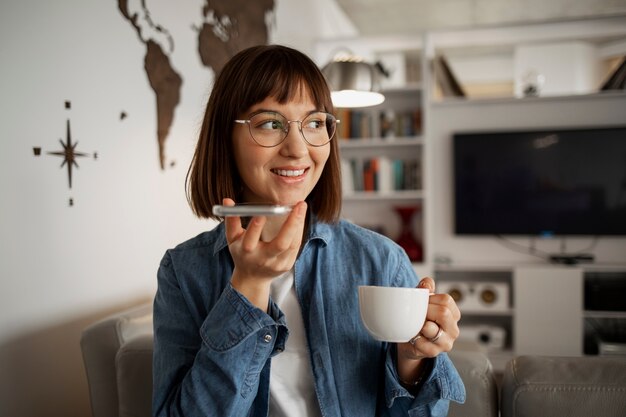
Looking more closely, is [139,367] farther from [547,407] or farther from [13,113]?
[547,407]

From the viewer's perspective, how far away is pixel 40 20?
1465 millimetres

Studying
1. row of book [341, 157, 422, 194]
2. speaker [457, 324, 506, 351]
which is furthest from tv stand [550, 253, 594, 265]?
row of book [341, 157, 422, 194]

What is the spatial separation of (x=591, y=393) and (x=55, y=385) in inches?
53.3

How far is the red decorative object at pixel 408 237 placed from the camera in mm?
4105

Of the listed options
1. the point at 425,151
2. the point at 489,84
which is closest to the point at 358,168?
the point at 425,151

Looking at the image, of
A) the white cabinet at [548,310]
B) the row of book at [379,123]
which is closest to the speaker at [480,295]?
the white cabinet at [548,310]

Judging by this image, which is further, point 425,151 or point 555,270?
point 425,151

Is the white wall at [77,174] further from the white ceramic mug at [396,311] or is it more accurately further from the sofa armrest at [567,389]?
the sofa armrest at [567,389]

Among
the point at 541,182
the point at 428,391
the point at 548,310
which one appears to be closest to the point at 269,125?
the point at 428,391

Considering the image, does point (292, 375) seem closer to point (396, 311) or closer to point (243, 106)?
point (396, 311)

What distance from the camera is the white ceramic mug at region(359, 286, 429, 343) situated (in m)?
0.72

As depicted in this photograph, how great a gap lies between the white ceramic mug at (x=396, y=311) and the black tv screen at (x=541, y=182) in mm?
3560

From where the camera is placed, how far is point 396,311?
0.72 m

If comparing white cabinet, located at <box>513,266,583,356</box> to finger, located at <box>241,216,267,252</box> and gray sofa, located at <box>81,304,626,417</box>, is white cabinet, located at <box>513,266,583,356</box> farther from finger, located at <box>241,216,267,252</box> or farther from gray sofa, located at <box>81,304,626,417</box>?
finger, located at <box>241,216,267,252</box>
